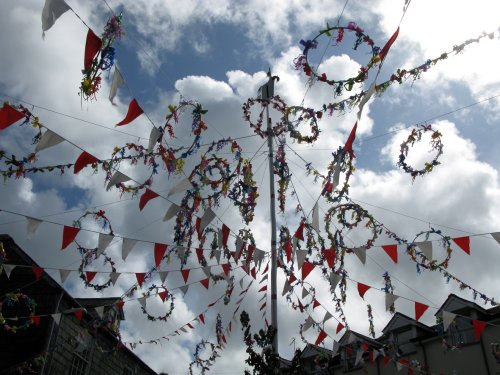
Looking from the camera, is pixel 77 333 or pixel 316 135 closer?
pixel 316 135

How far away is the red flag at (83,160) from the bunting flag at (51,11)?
204 centimetres

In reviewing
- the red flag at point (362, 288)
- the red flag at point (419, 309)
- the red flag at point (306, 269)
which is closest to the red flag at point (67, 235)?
the red flag at point (306, 269)

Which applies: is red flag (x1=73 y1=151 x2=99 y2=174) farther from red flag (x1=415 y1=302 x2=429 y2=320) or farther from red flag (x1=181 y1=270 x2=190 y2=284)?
red flag (x1=415 y1=302 x2=429 y2=320)

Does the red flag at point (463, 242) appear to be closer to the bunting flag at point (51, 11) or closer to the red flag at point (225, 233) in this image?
the red flag at point (225, 233)

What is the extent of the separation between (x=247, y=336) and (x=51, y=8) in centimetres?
618

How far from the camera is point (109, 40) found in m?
5.18

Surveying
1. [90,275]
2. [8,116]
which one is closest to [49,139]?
[8,116]

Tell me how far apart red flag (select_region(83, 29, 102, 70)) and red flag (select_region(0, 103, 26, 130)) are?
3.82 ft

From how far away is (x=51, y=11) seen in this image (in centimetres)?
434

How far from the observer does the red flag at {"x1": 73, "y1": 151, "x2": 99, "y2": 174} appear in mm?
6060

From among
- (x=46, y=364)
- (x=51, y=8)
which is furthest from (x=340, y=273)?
(x=46, y=364)

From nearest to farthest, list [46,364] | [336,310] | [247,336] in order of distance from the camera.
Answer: [247,336], [336,310], [46,364]

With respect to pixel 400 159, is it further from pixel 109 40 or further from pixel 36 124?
pixel 36 124

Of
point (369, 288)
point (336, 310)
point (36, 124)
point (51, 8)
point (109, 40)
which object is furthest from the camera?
point (336, 310)
